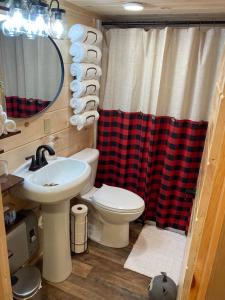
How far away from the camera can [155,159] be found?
2.47 metres

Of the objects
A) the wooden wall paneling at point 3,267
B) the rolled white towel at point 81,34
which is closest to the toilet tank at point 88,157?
the rolled white towel at point 81,34

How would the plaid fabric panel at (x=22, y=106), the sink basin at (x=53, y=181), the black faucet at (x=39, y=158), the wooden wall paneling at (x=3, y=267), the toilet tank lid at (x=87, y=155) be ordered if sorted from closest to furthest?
the wooden wall paneling at (x=3, y=267) → the sink basin at (x=53, y=181) → the plaid fabric panel at (x=22, y=106) → the black faucet at (x=39, y=158) → the toilet tank lid at (x=87, y=155)

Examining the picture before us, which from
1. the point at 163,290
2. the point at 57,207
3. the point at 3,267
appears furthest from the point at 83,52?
the point at 163,290

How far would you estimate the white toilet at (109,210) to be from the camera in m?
2.11

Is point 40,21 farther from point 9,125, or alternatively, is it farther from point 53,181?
point 53,181

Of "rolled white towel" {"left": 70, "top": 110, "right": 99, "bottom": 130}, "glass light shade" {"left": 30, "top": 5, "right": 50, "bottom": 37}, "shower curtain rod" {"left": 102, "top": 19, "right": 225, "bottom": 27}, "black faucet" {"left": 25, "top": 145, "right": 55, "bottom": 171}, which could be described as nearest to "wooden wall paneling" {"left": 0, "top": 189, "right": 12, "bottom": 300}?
"black faucet" {"left": 25, "top": 145, "right": 55, "bottom": 171}

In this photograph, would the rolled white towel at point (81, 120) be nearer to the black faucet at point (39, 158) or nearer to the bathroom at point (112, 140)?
the bathroom at point (112, 140)

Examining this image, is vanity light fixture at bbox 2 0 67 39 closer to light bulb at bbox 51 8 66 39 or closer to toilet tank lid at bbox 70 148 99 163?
light bulb at bbox 51 8 66 39

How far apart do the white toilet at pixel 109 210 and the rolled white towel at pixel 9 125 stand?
0.81m

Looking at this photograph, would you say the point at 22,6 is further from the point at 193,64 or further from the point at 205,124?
the point at 205,124

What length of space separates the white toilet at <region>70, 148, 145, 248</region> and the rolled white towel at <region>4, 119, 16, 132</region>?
2.67 ft

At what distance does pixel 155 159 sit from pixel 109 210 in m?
0.73

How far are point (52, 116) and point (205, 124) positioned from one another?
134 centimetres

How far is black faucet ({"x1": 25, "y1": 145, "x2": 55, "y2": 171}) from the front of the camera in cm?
173
